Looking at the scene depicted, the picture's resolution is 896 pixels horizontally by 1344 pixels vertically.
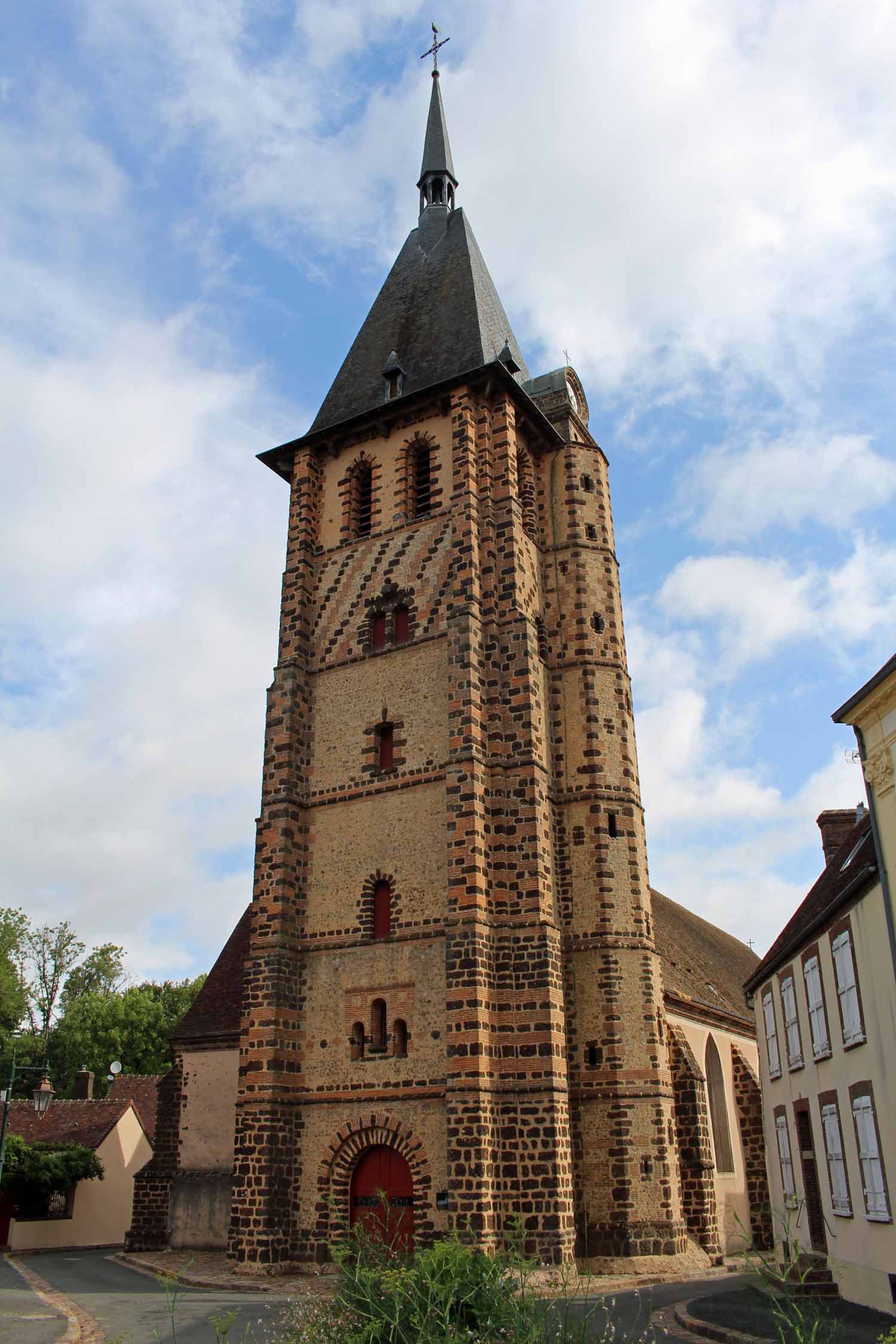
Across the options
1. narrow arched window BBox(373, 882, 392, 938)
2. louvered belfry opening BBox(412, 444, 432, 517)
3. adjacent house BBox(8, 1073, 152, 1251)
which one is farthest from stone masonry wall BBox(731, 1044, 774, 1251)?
adjacent house BBox(8, 1073, 152, 1251)

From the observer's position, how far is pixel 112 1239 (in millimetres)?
30625

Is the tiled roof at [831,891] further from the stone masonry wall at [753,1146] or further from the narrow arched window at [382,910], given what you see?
the narrow arched window at [382,910]

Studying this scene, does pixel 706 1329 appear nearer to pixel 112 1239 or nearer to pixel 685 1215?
pixel 685 1215

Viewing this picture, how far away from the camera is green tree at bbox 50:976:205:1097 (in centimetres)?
4284

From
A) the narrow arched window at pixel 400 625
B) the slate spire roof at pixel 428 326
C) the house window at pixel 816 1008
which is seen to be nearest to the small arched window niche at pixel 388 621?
the narrow arched window at pixel 400 625

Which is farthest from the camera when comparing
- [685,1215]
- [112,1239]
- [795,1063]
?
[112,1239]

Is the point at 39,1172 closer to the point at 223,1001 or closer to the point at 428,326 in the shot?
the point at 223,1001

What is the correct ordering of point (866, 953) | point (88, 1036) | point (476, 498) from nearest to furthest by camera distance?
point (866, 953), point (476, 498), point (88, 1036)

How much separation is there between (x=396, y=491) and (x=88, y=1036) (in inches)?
1213

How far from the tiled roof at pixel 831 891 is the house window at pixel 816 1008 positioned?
43 cm

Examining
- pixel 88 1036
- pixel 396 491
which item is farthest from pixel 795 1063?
pixel 88 1036

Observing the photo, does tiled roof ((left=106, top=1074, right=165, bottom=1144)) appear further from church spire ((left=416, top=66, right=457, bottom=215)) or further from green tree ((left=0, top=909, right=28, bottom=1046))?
church spire ((left=416, top=66, right=457, bottom=215))

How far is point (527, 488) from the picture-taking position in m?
23.2

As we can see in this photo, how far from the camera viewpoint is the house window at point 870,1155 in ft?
41.8
